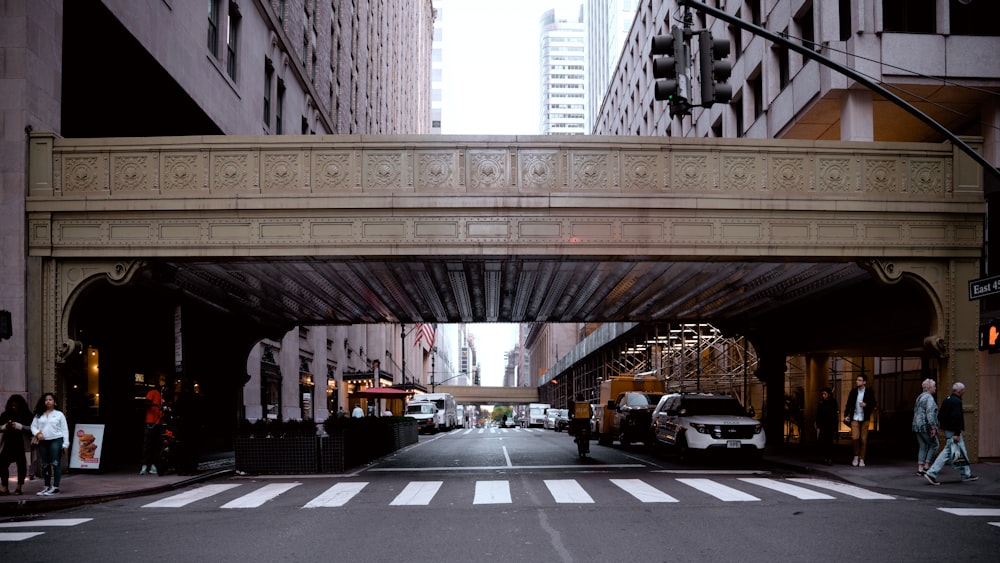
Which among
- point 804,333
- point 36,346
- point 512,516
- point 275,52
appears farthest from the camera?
point 275,52

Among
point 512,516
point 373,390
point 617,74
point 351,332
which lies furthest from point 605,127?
point 512,516

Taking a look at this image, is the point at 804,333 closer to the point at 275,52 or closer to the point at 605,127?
the point at 275,52

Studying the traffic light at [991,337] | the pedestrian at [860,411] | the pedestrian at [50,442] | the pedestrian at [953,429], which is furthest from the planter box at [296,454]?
the traffic light at [991,337]

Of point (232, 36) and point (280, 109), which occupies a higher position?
point (232, 36)

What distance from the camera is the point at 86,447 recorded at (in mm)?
18281

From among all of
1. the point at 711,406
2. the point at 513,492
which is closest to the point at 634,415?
the point at 711,406

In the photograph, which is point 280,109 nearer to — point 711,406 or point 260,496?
point 711,406

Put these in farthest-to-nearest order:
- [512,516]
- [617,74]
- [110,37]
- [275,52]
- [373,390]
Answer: [617,74]
[373,390]
[275,52]
[110,37]
[512,516]

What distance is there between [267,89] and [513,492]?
2522cm

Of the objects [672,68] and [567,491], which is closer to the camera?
[672,68]

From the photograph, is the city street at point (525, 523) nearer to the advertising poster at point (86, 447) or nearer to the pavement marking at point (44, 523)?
the pavement marking at point (44, 523)

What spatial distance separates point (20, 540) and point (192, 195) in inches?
379

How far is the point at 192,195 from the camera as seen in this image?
18844mm

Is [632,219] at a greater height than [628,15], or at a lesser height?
lesser
